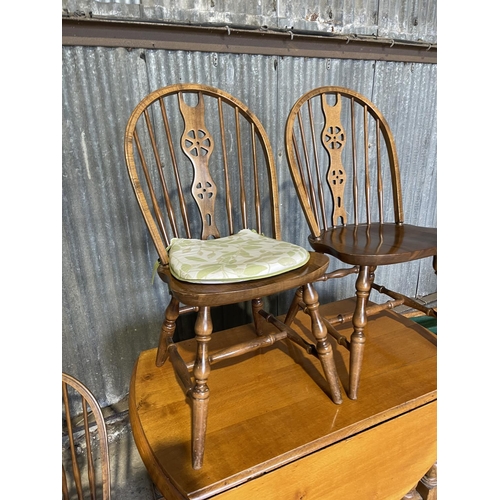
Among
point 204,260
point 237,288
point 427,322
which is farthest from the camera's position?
point 427,322

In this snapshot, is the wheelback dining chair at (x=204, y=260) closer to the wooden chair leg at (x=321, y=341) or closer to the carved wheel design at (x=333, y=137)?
the wooden chair leg at (x=321, y=341)

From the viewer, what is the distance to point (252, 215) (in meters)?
1.63

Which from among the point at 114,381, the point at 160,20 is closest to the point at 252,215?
the point at 160,20

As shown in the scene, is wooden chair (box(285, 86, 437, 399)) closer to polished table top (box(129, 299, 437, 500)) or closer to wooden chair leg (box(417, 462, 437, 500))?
polished table top (box(129, 299, 437, 500))

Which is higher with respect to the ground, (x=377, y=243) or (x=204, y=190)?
(x=204, y=190)

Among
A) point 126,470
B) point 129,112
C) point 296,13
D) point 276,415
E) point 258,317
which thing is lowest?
point 126,470

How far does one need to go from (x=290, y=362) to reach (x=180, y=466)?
47cm

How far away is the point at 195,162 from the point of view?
1.17m

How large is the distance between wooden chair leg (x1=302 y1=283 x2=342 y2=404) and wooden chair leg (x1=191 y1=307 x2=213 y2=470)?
0.28 metres

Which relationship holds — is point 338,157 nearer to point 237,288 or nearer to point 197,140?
point 197,140

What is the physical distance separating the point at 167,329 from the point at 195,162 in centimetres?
53

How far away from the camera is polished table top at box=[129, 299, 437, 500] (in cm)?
82

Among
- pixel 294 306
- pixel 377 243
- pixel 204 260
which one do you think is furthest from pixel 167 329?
pixel 377 243

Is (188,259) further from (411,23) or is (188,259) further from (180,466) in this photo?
(411,23)
